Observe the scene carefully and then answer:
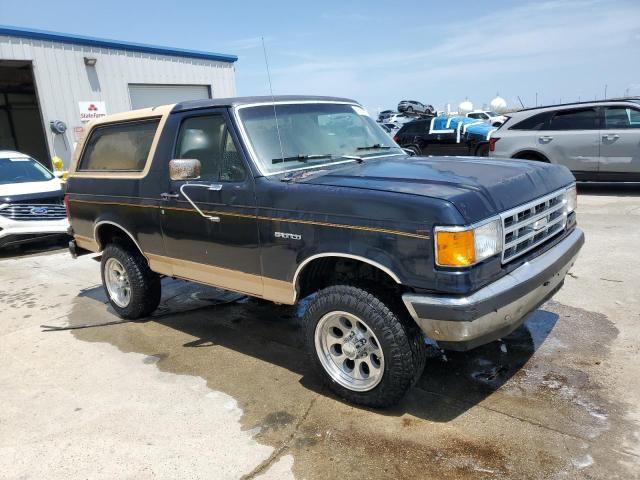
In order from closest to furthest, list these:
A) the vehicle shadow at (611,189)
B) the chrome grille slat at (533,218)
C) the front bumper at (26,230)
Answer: the chrome grille slat at (533,218) → the front bumper at (26,230) → the vehicle shadow at (611,189)

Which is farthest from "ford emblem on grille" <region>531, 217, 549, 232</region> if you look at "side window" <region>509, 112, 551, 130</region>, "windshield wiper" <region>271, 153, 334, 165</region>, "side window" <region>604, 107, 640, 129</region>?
"side window" <region>509, 112, 551, 130</region>

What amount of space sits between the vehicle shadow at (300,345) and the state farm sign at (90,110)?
27.1 feet

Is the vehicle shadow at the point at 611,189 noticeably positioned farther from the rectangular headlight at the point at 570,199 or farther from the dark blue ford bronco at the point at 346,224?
the dark blue ford bronco at the point at 346,224

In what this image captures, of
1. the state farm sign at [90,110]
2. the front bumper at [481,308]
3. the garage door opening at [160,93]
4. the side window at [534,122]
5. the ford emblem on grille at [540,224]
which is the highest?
the garage door opening at [160,93]

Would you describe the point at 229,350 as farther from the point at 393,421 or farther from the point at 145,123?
the point at 145,123

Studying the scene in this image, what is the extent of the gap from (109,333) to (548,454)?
3.89 metres

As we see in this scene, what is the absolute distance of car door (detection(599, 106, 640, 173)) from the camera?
9.51 metres

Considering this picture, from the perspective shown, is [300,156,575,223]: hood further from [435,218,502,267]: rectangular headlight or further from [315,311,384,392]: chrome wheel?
[315,311,384,392]: chrome wheel

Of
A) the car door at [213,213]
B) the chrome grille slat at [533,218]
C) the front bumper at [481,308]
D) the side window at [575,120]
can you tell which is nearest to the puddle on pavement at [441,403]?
the front bumper at [481,308]

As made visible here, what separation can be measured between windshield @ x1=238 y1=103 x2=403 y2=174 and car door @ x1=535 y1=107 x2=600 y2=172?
22.4 ft

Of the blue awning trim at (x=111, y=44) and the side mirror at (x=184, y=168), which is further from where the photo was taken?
the blue awning trim at (x=111, y=44)

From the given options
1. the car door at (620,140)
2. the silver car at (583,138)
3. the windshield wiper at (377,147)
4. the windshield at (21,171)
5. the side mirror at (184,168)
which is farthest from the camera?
the silver car at (583,138)

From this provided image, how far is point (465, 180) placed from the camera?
3.14m

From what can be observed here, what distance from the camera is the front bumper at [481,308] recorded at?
277 centimetres
